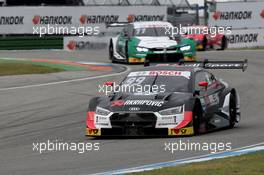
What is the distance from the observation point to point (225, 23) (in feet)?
165

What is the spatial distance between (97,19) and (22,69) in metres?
18.4

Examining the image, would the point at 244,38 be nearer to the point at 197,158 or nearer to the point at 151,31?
the point at 151,31

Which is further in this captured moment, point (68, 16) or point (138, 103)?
point (68, 16)

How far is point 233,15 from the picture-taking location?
165ft

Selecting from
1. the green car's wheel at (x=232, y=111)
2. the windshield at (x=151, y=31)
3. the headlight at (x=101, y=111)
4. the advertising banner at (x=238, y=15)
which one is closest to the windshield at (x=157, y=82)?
the headlight at (x=101, y=111)

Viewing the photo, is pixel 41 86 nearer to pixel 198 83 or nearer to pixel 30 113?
pixel 30 113

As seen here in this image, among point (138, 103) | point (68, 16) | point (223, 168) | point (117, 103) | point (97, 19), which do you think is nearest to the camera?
point (223, 168)

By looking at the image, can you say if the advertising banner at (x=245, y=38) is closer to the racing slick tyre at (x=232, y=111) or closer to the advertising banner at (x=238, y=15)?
the advertising banner at (x=238, y=15)

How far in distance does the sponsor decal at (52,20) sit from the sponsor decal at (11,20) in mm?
660

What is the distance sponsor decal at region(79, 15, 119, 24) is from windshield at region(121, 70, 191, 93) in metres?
32.3

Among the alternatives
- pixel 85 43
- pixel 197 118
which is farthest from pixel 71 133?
pixel 85 43

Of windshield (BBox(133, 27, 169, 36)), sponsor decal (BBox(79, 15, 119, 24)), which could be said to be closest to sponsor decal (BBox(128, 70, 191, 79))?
windshield (BBox(133, 27, 169, 36))

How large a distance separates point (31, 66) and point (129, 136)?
17.1 meters

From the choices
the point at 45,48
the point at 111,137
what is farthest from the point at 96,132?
the point at 45,48
